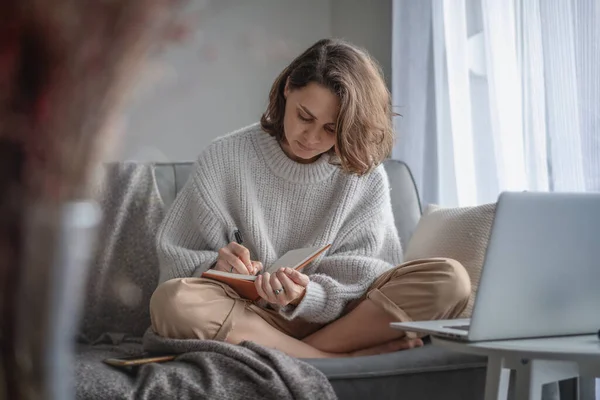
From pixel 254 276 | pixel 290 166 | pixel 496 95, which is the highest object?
pixel 496 95

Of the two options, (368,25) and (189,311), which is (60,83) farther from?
(368,25)

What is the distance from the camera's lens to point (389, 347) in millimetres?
1779

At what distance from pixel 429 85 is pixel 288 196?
1.16 metres

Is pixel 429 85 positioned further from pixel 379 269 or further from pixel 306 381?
pixel 306 381

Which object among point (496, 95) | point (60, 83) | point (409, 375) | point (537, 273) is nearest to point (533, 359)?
point (537, 273)

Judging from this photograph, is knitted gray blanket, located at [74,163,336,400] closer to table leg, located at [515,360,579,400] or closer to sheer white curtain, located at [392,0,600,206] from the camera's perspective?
table leg, located at [515,360,579,400]

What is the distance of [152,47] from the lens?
27 centimetres

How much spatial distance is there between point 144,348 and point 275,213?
478 millimetres

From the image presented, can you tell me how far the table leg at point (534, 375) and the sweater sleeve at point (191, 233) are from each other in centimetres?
84

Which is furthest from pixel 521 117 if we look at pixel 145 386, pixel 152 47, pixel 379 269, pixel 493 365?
pixel 152 47

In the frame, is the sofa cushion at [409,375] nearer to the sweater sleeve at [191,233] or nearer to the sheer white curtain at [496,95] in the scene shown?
the sweater sleeve at [191,233]

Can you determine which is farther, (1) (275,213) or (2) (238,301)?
(1) (275,213)

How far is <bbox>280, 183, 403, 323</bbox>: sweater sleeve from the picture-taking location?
1.83 m

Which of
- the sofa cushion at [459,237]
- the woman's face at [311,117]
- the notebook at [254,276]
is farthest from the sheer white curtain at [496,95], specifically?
the notebook at [254,276]
